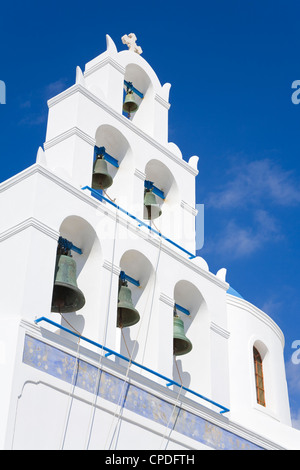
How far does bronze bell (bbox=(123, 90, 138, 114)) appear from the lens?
14711mm

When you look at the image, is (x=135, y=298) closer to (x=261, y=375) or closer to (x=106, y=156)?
(x=106, y=156)

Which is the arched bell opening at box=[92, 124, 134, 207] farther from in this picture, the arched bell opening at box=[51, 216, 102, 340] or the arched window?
the arched window

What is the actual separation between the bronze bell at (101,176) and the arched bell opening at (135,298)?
1.36 meters

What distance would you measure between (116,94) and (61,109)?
3.79 ft

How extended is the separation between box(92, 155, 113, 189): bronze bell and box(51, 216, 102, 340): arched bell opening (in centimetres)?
143

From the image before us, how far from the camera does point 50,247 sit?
1112 cm

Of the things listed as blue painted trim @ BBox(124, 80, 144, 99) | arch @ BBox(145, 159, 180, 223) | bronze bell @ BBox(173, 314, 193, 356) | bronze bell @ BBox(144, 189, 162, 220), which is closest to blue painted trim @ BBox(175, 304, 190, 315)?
bronze bell @ BBox(173, 314, 193, 356)

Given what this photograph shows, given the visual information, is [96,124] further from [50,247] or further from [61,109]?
[50,247]

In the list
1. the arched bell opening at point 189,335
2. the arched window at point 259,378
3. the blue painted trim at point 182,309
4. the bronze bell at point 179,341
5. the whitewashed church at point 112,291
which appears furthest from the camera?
the arched window at point 259,378

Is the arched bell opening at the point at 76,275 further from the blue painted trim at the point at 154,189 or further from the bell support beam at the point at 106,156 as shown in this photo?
the blue painted trim at the point at 154,189

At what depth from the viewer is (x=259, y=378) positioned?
54.3 ft

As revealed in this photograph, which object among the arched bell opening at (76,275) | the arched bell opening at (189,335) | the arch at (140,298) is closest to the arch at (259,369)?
the arched bell opening at (189,335)

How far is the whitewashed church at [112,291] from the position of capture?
10.1 metres
